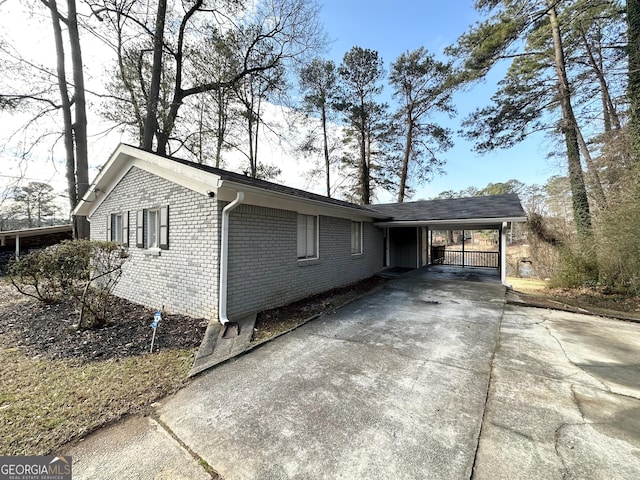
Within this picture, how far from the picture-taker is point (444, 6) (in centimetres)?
899

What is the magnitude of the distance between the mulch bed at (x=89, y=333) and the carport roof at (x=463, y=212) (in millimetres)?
8357

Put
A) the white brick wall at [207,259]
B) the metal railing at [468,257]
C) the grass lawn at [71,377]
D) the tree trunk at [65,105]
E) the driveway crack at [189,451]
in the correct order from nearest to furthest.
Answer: the driveway crack at [189,451], the grass lawn at [71,377], the white brick wall at [207,259], the tree trunk at [65,105], the metal railing at [468,257]

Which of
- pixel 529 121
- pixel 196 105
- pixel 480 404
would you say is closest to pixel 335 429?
pixel 480 404

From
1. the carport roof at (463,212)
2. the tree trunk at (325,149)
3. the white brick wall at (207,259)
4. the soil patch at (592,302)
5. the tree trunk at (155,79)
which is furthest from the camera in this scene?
the tree trunk at (325,149)

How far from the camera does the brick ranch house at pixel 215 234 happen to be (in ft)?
15.8

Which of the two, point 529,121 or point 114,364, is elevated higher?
point 529,121

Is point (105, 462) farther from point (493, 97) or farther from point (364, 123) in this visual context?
point (364, 123)

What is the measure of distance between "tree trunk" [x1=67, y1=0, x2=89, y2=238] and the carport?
11.5 meters

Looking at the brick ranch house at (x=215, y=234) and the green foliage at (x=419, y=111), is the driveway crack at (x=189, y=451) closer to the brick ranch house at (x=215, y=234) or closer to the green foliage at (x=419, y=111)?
the brick ranch house at (x=215, y=234)

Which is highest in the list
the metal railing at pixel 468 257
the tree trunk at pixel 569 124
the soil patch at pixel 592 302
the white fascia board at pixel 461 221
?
the tree trunk at pixel 569 124

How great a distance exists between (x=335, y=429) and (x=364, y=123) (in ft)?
58.8

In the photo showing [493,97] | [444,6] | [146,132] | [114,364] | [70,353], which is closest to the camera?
[114,364]

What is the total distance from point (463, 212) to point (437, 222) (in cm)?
111

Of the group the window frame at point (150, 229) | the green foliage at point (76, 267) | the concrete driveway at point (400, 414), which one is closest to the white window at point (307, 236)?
the concrete driveway at point (400, 414)
